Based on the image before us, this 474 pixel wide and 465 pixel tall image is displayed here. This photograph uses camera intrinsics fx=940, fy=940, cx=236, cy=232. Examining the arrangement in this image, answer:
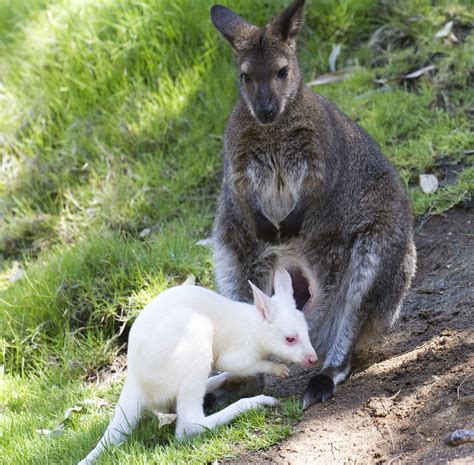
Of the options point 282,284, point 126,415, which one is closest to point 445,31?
point 282,284

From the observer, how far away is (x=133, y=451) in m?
3.62

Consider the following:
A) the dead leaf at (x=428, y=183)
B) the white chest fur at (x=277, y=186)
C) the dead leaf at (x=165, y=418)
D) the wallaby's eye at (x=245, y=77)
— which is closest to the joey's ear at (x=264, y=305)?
the dead leaf at (x=165, y=418)

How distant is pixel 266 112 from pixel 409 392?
1429 millimetres

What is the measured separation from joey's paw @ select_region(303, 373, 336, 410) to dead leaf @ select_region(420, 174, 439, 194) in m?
1.91

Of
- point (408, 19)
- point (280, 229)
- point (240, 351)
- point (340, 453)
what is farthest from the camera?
point (408, 19)

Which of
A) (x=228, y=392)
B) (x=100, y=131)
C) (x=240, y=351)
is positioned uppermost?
(x=100, y=131)

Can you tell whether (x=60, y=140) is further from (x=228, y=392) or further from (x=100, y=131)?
(x=228, y=392)

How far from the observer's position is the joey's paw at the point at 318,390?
12.7 ft

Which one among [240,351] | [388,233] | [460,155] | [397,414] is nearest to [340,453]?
[397,414]

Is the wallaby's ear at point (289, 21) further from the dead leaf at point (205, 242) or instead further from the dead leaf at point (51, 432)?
the dead leaf at point (51, 432)

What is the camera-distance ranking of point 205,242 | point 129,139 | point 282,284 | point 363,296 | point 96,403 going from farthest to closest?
1. point 129,139
2. point 205,242
3. point 96,403
4. point 363,296
5. point 282,284

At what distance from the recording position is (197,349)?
12.1 ft

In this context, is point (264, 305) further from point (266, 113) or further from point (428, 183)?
point (428, 183)

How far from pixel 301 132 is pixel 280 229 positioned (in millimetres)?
473
